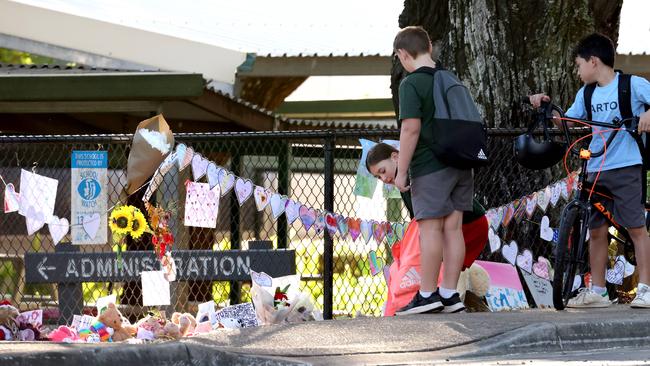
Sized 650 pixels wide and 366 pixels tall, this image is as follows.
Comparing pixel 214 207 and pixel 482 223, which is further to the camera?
pixel 214 207

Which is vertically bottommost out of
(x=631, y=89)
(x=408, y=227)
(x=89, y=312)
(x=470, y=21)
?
(x=89, y=312)

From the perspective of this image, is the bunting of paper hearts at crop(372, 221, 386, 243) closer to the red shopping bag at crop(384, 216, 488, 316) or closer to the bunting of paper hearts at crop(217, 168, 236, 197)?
the red shopping bag at crop(384, 216, 488, 316)

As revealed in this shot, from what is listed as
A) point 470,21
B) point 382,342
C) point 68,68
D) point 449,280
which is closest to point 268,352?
point 382,342

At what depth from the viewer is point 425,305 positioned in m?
8.02

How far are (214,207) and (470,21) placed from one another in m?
2.64

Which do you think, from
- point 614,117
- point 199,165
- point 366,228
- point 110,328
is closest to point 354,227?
point 366,228

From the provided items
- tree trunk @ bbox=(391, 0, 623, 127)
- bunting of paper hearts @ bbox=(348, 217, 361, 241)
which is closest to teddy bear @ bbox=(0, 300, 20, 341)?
bunting of paper hearts @ bbox=(348, 217, 361, 241)

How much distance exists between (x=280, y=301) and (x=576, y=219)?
2061 mm

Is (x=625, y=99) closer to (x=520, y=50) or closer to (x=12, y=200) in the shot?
(x=520, y=50)

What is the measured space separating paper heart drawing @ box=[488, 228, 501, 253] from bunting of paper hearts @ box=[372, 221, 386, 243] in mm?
819

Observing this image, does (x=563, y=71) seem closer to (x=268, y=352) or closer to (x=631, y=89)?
(x=631, y=89)

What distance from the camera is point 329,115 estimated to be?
2050 cm

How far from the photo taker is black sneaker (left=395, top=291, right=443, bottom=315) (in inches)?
315

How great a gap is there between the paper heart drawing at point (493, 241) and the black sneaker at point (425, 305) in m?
1.42
